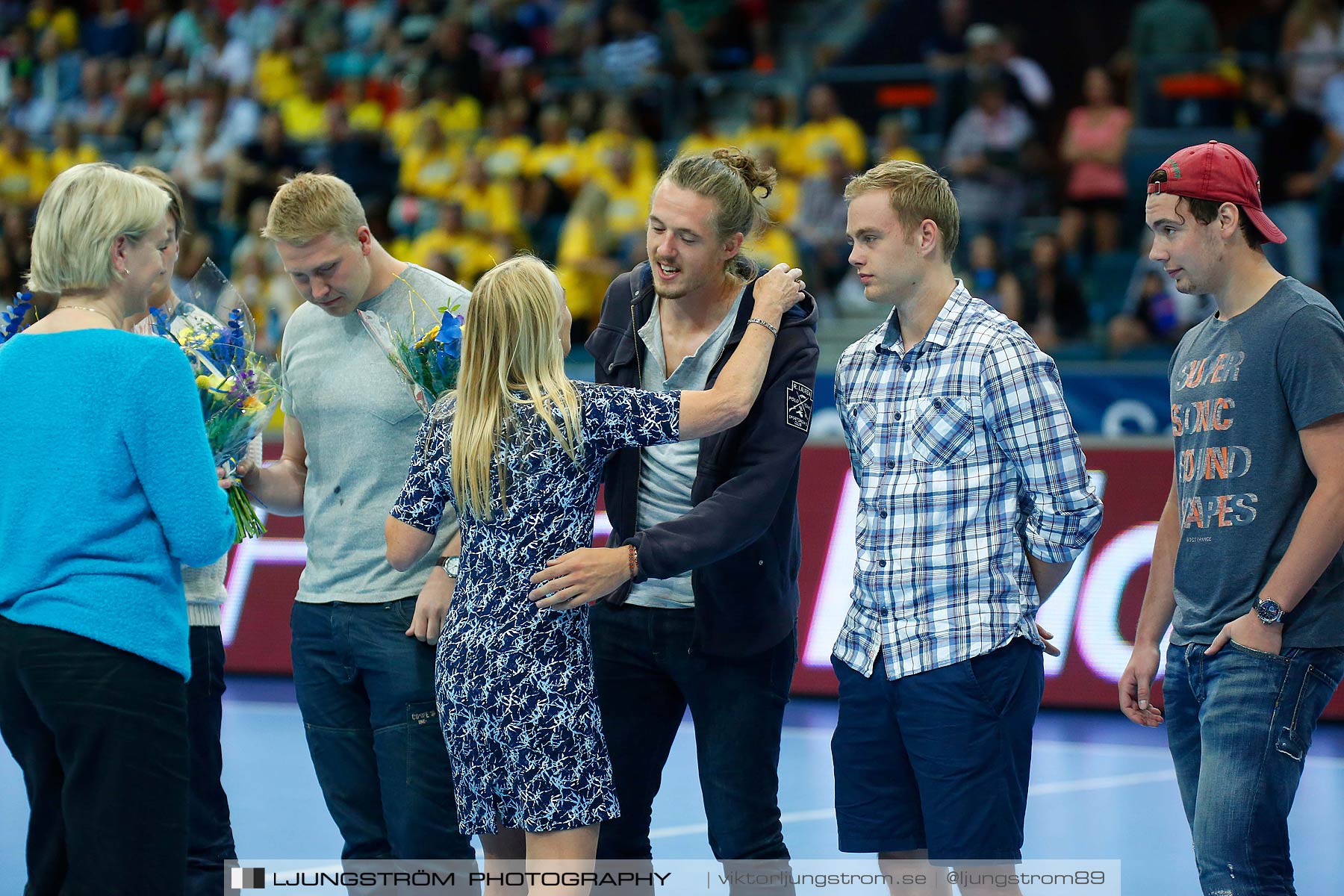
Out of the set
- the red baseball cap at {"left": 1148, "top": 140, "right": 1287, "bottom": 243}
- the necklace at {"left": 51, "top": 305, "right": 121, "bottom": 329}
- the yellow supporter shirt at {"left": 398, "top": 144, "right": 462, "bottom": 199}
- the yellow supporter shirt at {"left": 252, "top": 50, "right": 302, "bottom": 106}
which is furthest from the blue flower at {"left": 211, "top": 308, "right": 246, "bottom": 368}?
the yellow supporter shirt at {"left": 252, "top": 50, "right": 302, "bottom": 106}

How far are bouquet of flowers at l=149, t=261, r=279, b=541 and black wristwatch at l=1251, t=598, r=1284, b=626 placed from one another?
2336 millimetres

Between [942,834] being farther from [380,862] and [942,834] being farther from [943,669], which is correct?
[380,862]

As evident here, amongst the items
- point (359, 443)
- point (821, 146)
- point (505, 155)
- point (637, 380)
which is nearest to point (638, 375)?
point (637, 380)

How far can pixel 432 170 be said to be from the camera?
43.3 feet

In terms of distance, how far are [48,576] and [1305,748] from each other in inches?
104

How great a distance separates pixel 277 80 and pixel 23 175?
2746mm

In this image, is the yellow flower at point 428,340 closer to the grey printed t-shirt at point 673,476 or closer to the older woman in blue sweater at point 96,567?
the grey printed t-shirt at point 673,476

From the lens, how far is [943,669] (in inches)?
128

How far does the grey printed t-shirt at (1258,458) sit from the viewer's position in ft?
10.3

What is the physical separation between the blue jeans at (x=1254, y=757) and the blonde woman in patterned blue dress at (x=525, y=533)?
48.0 inches

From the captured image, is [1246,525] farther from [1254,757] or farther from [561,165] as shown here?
[561,165]

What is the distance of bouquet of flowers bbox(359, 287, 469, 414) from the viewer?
3.54m

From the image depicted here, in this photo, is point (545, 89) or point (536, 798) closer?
point (536, 798)

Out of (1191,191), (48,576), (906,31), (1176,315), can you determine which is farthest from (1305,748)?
(906,31)
